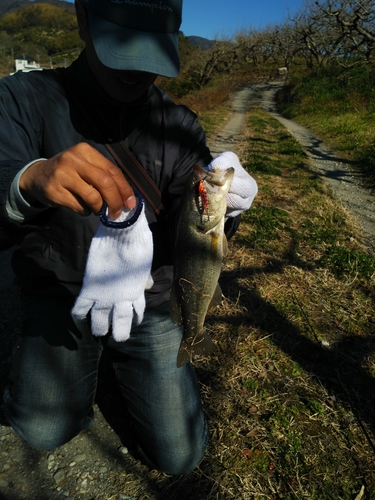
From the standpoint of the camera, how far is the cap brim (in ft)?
6.10

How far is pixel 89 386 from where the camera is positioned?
92.7 inches

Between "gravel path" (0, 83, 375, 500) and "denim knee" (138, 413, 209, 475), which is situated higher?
"denim knee" (138, 413, 209, 475)

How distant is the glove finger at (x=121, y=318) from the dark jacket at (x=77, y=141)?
1.55 feet

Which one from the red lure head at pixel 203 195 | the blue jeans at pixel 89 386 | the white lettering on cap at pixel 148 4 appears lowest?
the blue jeans at pixel 89 386

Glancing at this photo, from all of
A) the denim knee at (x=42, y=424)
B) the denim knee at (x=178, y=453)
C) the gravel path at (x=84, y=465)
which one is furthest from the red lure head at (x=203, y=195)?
the gravel path at (x=84, y=465)

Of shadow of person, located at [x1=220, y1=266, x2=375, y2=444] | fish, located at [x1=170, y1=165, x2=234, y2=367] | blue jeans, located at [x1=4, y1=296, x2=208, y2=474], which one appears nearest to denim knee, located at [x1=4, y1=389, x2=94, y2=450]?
blue jeans, located at [x1=4, y1=296, x2=208, y2=474]

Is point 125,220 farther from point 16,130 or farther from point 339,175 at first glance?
point 339,175

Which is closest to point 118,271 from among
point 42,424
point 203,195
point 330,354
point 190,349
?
point 203,195

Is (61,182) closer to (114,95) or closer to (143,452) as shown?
(114,95)

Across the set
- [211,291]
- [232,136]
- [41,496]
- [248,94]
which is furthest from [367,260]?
[248,94]

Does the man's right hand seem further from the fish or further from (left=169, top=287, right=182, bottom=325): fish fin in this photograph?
(left=169, top=287, right=182, bottom=325): fish fin

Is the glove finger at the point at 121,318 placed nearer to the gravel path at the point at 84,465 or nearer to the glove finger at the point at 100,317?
the glove finger at the point at 100,317

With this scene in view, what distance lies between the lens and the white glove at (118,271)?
5.48 feet

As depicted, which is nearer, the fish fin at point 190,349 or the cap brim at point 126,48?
the cap brim at point 126,48
